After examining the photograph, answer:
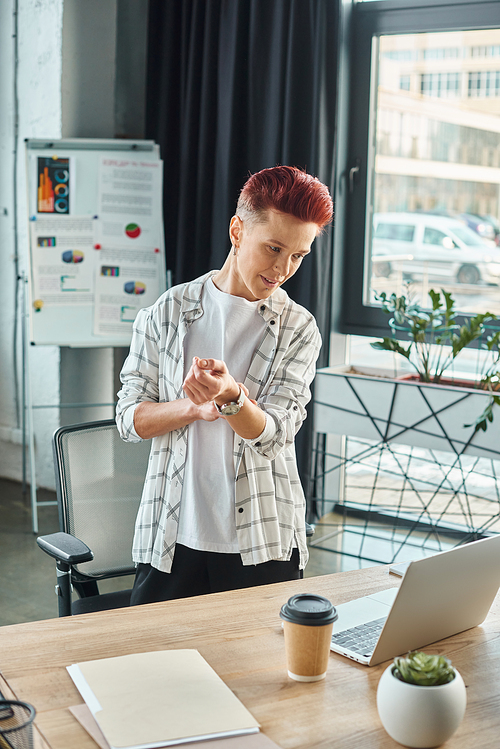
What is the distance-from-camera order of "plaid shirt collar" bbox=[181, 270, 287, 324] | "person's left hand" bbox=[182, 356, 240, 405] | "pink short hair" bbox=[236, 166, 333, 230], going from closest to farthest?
"person's left hand" bbox=[182, 356, 240, 405] → "pink short hair" bbox=[236, 166, 333, 230] → "plaid shirt collar" bbox=[181, 270, 287, 324]

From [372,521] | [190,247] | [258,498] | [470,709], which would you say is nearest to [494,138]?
[190,247]

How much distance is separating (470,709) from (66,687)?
21.6 inches

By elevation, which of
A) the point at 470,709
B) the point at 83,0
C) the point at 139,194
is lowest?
the point at 470,709

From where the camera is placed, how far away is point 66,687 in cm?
109

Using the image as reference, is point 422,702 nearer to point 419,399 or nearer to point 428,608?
point 428,608

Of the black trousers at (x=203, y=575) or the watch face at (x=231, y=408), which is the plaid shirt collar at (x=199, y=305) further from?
the black trousers at (x=203, y=575)

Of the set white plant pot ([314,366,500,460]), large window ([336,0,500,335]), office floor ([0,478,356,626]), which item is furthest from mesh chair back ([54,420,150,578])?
large window ([336,0,500,335])

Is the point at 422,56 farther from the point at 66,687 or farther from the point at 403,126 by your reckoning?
the point at 66,687

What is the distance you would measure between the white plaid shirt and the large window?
2.11 m

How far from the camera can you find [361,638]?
1258mm

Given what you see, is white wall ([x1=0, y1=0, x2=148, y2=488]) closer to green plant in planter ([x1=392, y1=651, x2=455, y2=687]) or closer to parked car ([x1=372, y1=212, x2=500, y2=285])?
parked car ([x1=372, y1=212, x2=500, y2=285])

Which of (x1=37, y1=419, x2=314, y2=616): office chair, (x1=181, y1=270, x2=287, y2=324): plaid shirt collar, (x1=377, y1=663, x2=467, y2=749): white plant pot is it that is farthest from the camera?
(x1=37, y1=419, x2=314, y2=616): office chair

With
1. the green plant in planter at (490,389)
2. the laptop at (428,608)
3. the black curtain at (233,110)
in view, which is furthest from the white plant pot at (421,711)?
the black curtain at (233,110)

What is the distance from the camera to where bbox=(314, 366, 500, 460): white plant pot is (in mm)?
2994
